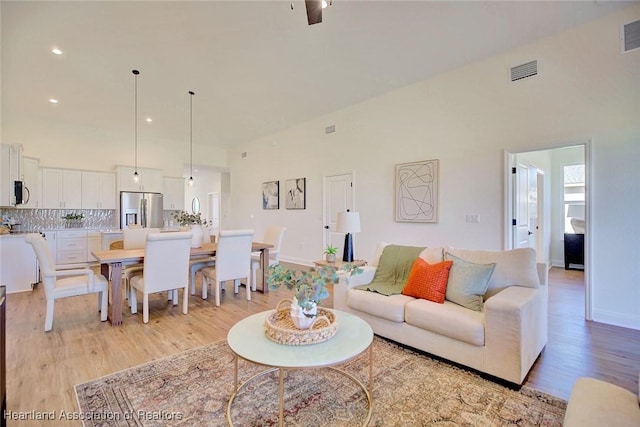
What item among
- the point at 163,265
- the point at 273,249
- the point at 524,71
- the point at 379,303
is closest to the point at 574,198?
the point at 524,71

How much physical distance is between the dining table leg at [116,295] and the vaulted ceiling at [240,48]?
2.69 m

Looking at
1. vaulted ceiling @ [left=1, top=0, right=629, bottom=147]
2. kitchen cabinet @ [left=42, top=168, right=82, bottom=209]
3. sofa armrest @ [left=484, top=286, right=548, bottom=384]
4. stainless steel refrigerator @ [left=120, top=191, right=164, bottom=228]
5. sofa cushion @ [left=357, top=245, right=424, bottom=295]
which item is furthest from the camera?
stainless steel refrigerator @ [left=120, top=191, right=164, bottom=228]

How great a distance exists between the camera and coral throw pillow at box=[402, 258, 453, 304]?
8.04 ft

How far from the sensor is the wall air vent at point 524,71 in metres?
3.54

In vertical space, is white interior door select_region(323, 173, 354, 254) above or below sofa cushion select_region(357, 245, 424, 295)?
above

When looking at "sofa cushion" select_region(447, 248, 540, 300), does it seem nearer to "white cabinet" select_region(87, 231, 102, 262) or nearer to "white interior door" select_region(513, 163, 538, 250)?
"white interior door" select_region(513, 163, 538, 250)

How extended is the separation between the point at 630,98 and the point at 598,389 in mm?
3310

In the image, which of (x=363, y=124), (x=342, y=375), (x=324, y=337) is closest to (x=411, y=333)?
(x=342, y=375)

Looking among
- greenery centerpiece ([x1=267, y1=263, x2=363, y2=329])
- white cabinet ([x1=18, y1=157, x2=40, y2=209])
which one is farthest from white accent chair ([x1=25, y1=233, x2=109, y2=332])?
white cabinet ([x1=18, y1=157, x2=40, y2=209])

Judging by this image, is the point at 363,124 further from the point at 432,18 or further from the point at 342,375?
the point at 342,375

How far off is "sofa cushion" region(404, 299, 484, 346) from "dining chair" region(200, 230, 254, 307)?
219 centimetres

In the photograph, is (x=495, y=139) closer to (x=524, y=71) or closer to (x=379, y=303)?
(x=524, y=71)

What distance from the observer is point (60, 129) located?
629cm

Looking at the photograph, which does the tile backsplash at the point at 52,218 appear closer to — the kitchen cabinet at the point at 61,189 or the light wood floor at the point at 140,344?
the kitchen cabinet at the point at 61,189
